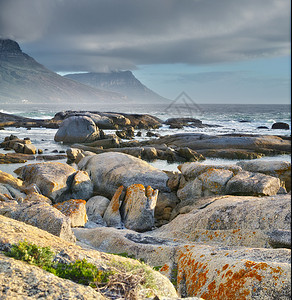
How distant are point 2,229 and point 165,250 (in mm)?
4961

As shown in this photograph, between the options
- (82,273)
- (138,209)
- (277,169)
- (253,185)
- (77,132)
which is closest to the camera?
(82,273)

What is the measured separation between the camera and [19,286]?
424cm

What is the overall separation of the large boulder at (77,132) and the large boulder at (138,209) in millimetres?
33978

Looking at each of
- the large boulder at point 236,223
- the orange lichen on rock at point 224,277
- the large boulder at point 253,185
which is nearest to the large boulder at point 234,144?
the large boulder at point 253,185

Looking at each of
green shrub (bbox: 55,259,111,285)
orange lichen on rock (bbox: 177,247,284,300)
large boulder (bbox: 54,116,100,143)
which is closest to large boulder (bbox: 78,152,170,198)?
orange lichen on rock (bbox: 177,247,284,300)

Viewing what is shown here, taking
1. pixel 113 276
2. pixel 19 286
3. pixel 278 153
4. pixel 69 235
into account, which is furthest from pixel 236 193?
pixel 278 153

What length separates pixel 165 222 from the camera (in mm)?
17328

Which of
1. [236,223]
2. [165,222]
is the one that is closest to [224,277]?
[236,223]

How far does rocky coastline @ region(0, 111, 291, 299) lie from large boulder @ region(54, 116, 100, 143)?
17906 millimetres

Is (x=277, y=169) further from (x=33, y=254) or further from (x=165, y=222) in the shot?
(x=33, y=254)

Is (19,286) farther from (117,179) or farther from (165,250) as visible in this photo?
(117,179)

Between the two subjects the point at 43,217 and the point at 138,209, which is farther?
the point at 138,209

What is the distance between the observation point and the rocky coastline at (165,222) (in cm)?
566

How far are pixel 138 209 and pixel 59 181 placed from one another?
5744mm
